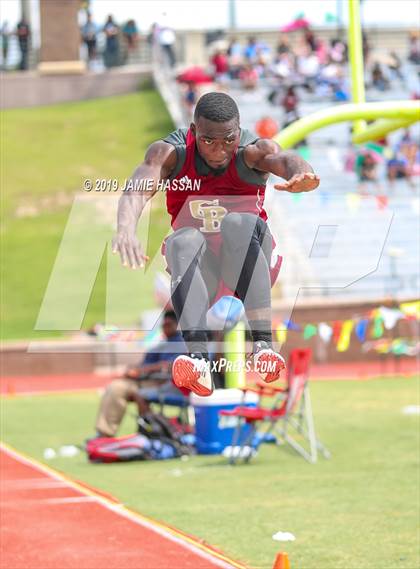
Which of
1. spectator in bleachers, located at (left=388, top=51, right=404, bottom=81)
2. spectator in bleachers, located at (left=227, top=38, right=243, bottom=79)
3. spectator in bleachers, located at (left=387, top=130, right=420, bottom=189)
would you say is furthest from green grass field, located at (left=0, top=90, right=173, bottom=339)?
spectator in bleachers, located at (left=388, top=51, right=404, bottom=81)

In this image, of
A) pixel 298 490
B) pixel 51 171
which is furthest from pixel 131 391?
pixel 51 171

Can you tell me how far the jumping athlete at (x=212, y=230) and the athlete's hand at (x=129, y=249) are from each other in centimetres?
31

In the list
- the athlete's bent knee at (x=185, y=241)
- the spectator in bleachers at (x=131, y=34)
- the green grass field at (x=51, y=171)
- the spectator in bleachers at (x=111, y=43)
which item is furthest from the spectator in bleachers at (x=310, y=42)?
the athlete's bent knee at (x=185, y=241)

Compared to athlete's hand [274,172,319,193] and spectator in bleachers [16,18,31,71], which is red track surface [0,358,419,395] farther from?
spectator in bleachers [16,18,31,71]

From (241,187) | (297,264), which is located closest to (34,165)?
(297,264)

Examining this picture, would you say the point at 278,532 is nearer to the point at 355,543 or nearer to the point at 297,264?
the point at 355,543

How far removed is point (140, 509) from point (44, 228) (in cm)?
1807

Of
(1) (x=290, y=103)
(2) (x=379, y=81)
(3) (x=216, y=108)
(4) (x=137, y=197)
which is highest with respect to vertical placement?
(3) (x=216, y=108)

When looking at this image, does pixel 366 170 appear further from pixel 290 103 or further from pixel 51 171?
pixel 51 171

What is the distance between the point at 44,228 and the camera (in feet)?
90.0

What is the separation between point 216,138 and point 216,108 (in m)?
0.13

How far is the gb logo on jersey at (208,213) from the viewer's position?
5379mm

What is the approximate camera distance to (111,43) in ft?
115

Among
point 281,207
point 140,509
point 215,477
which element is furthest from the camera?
point 281,207
